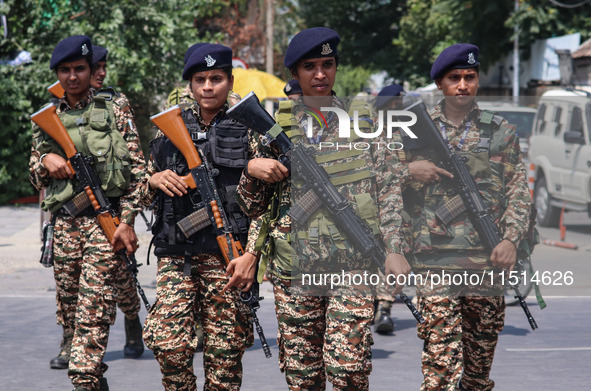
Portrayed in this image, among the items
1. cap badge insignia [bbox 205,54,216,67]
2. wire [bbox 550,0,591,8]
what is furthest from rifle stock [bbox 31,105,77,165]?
wire [bbox 550,0,591,8]

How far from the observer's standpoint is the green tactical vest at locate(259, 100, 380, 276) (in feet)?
14.3

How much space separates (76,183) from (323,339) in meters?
2.24

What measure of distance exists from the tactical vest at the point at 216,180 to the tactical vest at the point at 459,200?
981 mm

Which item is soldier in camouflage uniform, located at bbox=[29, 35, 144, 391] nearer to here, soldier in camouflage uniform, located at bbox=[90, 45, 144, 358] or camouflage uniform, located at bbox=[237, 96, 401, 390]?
soldier in camouflage uniform, located at bbox=[90, 45, 144, 358]

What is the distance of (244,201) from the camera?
4504mm

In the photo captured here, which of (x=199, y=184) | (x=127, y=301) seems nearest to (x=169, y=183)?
(x=199, y=184)

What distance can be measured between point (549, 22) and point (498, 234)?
73.7 ft

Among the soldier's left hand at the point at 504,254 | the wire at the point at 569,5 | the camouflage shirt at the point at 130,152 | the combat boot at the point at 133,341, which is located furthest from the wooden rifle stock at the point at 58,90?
the wire at the point at 569,5

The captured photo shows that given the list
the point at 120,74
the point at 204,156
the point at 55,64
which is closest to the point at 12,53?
the point at 120,74

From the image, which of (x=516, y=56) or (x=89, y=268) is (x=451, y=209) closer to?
(x=89, y=268)

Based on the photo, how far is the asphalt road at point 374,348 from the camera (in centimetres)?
624

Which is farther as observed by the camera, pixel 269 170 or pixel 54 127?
pixel 54 127

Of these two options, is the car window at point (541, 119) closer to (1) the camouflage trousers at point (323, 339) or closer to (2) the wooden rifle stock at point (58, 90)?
(2) the wooden rifle stock at point (58, 90)

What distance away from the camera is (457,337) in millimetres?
4875
